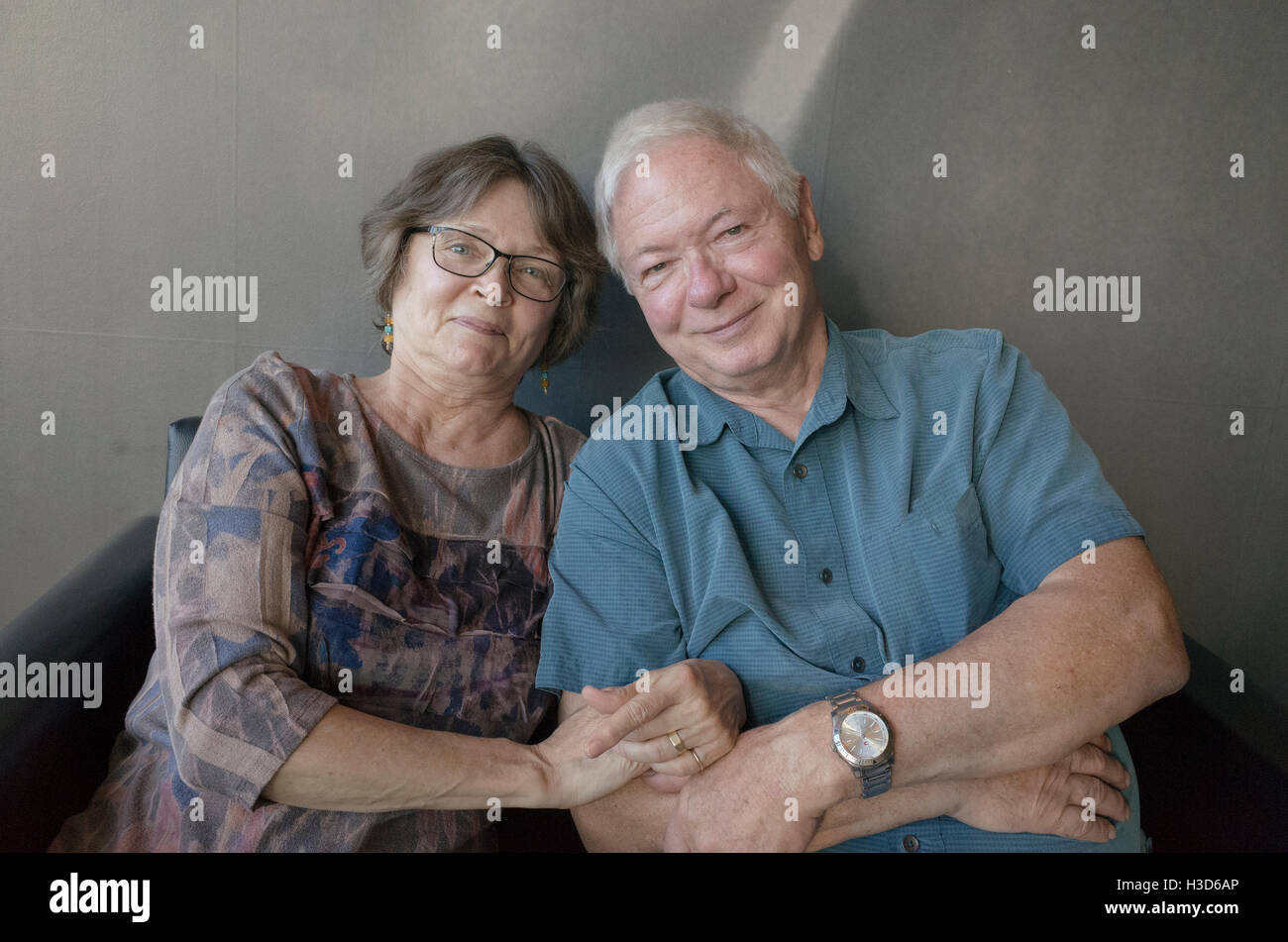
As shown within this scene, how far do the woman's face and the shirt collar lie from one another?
0.35m

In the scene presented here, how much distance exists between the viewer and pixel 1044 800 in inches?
52.0

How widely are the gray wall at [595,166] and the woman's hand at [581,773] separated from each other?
94 cm

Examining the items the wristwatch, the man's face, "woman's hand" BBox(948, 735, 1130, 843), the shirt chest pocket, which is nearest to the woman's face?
the man's face

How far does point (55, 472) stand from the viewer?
80.7 inches

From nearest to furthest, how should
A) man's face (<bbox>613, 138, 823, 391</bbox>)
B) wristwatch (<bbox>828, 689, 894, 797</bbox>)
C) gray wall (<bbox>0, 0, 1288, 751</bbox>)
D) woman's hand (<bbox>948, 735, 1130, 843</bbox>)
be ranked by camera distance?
1. wristwatch (<bbox>828, 689, 894, 797</bbox>)
2. woman's hand (<bbox>948, 735, 1130, 843</bbox>)
3. man's face (<bbox>613, 138, 823, 391</bbox>)
4. gray wall (<bbox>0, 0, 1288, 751</bbox>)

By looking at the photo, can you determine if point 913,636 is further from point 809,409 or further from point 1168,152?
point 1168,152

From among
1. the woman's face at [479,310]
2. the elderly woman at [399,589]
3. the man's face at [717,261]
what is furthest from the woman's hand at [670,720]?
the woman's face at [479,310]

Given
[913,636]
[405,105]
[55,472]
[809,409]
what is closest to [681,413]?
[809,409]

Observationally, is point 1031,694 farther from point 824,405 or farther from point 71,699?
point 71,699

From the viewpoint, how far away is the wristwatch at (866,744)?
1217 mm

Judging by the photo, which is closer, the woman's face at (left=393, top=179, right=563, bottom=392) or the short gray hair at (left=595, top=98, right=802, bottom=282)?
the short gray hair at (left=595, top=98, right=802, bottom=282)

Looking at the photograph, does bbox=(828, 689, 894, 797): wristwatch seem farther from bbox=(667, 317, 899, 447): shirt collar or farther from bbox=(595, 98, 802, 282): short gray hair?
bbox=(595, 98, 802, 282): short gray hair

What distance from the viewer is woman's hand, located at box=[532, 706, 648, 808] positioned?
54.2 inches

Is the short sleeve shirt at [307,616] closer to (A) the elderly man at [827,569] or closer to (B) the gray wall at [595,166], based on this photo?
(A) the elderly man at [827,569]
